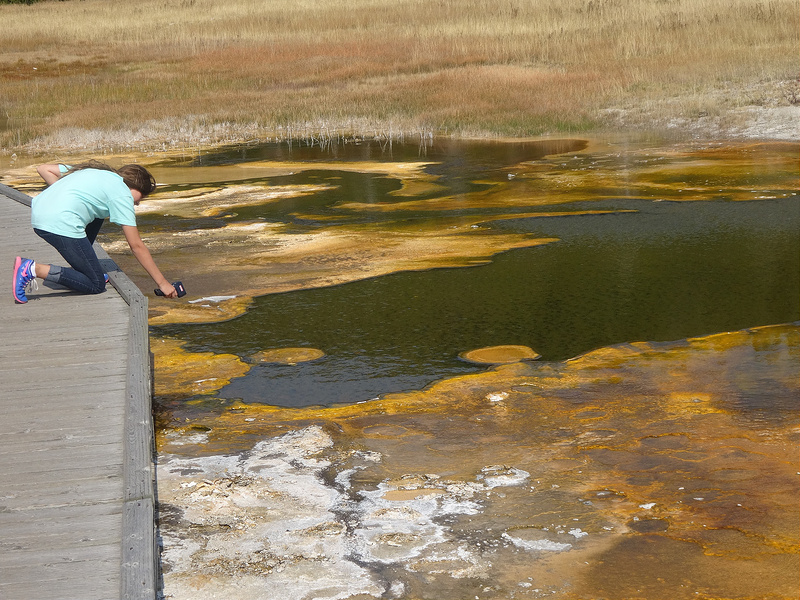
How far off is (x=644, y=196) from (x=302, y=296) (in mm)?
5782

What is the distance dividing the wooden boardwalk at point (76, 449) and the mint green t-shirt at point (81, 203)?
47 centimetres

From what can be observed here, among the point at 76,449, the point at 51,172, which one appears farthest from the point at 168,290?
the point at 76,449

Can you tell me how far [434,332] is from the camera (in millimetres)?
7848

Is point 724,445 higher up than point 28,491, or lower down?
lower down

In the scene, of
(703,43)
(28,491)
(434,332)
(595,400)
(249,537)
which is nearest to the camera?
(28,491)

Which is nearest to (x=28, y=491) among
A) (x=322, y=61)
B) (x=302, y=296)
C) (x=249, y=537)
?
(x=249, y=537)

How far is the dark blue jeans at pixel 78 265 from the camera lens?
584cm

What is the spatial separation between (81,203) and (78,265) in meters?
0.41

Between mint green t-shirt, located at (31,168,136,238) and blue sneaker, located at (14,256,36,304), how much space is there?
24 cm

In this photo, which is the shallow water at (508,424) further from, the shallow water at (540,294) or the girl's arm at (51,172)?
the girl's arm at (51,172)

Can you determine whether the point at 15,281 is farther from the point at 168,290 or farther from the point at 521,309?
the point at 521,309

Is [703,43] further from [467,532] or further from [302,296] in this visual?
[467,532]

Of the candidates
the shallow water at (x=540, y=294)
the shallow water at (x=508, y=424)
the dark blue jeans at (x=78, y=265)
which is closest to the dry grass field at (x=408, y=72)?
the shallow water at (x=540, y=294)

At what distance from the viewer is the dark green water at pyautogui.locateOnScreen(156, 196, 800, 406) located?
23.4 ft
